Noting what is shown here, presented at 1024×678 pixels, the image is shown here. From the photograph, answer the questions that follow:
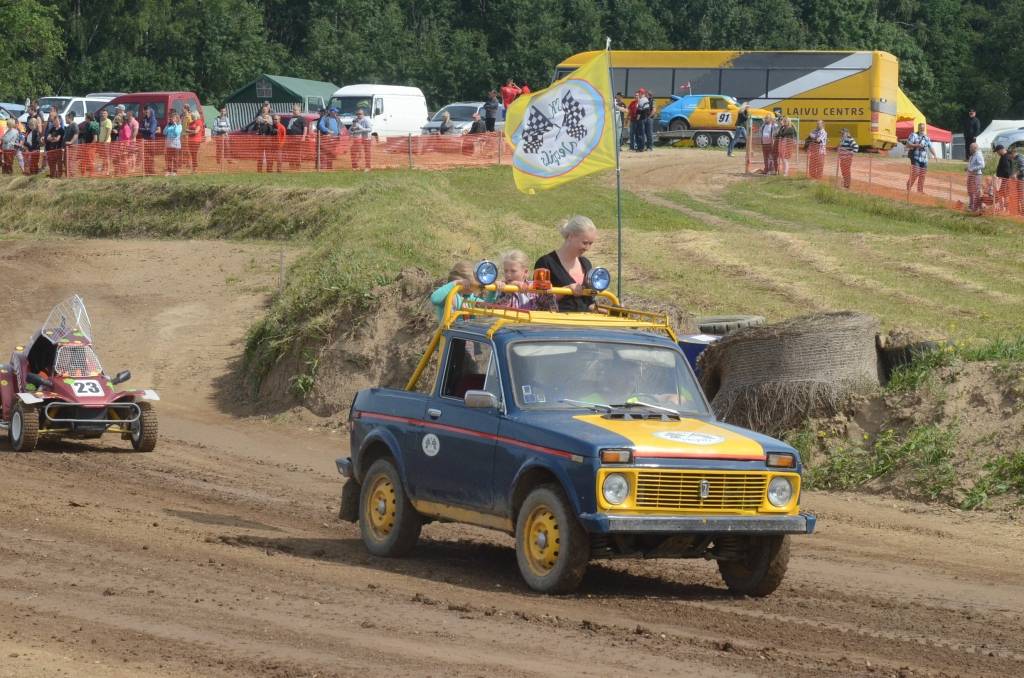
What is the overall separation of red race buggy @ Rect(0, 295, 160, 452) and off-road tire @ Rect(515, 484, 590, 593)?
8091 mm

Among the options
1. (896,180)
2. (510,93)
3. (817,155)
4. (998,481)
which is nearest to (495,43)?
(510,93)

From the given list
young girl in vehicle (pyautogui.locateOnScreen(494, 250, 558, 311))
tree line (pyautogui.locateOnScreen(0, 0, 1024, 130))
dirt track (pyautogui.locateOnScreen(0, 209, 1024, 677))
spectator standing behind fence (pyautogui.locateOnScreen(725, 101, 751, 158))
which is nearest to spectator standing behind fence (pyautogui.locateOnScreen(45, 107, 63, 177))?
spectator standing behind fence (pyautogui.locateOnScreen(725, 101, 751, 158))

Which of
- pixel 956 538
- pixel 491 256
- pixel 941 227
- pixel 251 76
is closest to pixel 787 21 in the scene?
pixel 251 76

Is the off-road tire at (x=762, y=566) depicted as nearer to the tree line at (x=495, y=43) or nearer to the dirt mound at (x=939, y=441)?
the dirt mound at (x=939, y=441)

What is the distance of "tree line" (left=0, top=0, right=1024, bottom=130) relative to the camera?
79562 millimetres

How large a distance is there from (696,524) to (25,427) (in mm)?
9689

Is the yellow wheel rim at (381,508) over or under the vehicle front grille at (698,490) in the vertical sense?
under

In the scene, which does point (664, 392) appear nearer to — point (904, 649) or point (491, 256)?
point (904, 649)

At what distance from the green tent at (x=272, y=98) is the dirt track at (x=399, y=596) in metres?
49.1

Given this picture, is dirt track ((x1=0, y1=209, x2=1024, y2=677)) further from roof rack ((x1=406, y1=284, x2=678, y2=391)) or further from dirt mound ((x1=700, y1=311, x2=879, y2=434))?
roof rack ((x1=406, y1=284, x2=678, y2=391))

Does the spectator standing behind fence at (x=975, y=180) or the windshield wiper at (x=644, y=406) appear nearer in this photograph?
the windshield wiper at (x=644, y=406)

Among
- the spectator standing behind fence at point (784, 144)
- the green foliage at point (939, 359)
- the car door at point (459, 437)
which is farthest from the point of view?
the spectator standing behind fence at point (784, 144)

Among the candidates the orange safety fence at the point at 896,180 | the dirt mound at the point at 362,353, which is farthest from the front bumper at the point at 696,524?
the orange safety fence at the point at 896,180

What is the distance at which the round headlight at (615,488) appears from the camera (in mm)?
8820
